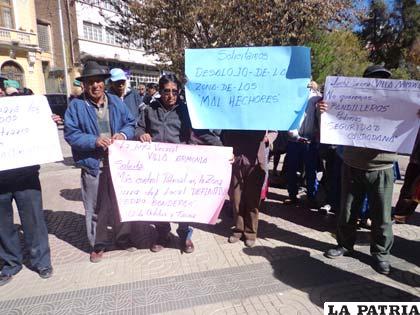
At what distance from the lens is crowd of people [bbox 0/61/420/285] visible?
3.28 m

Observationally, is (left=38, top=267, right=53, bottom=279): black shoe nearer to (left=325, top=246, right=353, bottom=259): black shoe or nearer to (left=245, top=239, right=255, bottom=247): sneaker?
(left=245, top=239, right=255, bottom=247): sneaker

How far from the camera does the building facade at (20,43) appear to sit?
78.5ft

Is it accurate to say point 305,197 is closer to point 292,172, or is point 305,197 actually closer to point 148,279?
point 292,172

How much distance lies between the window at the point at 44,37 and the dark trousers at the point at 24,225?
29405 mm

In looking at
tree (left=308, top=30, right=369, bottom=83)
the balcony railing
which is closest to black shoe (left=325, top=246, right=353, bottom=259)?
tree (left=308, top=30, right=369, bottom=83)

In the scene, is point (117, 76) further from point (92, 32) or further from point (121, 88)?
point (92, 32)

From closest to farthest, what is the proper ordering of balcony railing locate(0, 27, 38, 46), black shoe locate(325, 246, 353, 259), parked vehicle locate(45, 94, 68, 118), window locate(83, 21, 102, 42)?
black shoe locate(325, 246, 353, 259)
parked vehicle locate(45, 94, 68, 118)
balcony railing locate(0, 27, 38, 46)
window locate(83, 21, 102, 42)

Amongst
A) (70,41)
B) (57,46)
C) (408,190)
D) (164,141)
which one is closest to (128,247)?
(164,141)

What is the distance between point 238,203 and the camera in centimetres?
401

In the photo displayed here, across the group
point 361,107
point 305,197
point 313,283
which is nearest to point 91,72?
point 361,107

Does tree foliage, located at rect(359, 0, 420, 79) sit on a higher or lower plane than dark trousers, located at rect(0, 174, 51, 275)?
higher

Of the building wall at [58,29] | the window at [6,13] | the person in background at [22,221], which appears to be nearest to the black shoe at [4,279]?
the person in background at [22,221]

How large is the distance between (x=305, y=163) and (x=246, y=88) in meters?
2.13

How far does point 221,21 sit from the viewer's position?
7.70m
